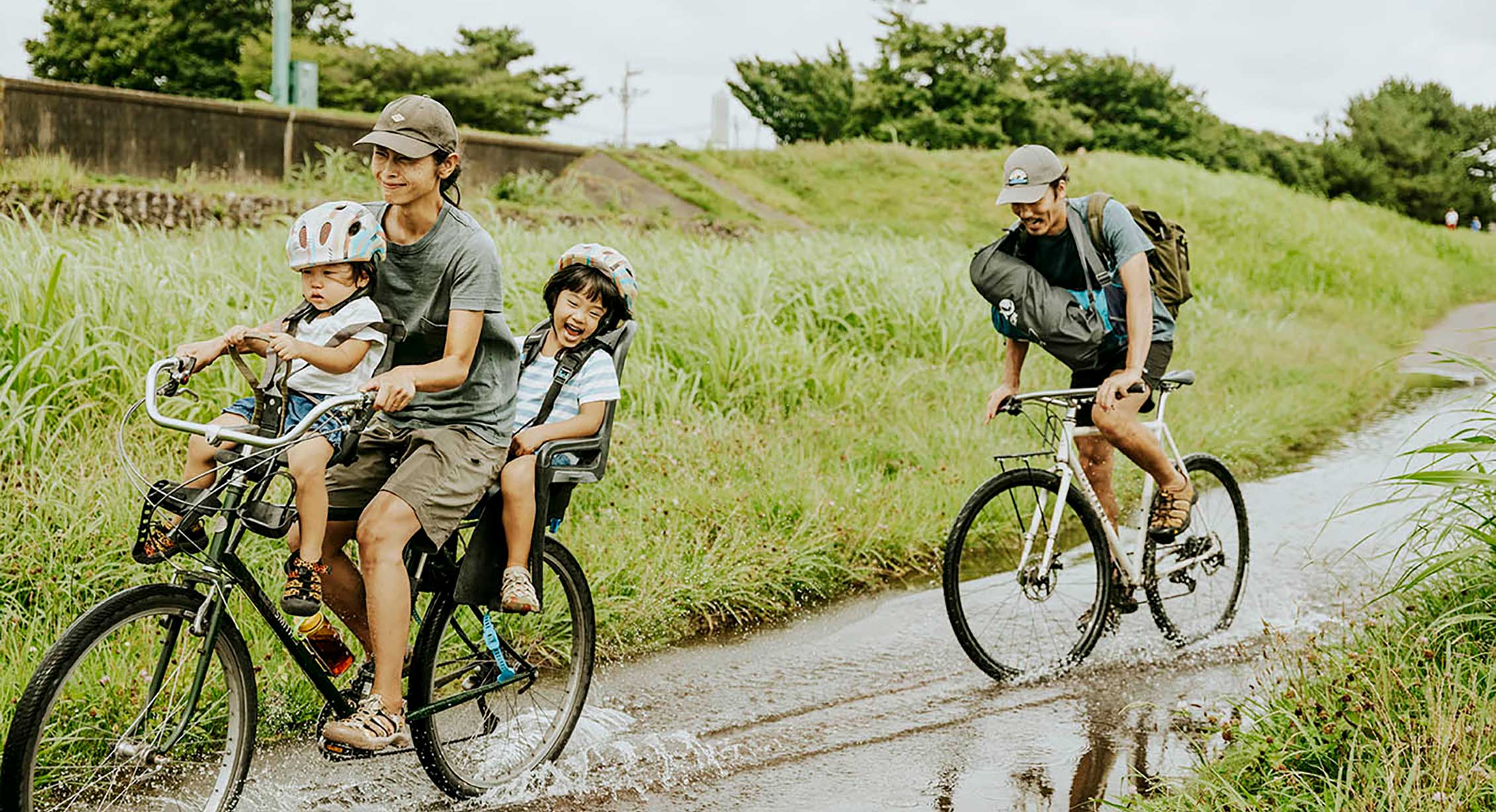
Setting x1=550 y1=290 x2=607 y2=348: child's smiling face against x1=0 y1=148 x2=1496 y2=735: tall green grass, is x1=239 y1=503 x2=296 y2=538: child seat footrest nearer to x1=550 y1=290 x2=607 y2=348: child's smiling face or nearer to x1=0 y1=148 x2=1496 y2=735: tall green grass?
x1=550 y1=290 x2=607 y2=348: child's smiling face

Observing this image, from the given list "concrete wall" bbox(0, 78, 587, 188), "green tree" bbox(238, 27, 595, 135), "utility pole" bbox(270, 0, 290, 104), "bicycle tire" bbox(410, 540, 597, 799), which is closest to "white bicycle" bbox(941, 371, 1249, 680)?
"bicycle tire" bbox(410, 540, 597, 799)

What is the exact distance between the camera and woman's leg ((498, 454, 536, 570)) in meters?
4.00

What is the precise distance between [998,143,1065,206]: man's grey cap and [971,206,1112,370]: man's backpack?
0.77 ft

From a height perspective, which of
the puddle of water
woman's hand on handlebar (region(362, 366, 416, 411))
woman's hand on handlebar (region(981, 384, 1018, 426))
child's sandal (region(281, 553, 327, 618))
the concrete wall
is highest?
the concrete wall

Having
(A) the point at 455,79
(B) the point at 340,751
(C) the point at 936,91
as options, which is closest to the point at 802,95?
(C) the point at 936,91

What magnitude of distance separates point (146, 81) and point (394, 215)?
34.6 meters

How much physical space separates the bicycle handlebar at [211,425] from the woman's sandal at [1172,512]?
11.7ft

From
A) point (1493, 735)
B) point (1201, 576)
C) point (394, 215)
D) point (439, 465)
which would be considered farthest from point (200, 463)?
point (1201, 576)

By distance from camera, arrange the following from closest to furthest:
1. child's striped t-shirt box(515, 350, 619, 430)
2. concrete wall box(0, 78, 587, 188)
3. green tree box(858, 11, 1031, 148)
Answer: child's striped t-shirt box(515, 350, 619, 430), concrete wall box(0, 78, 587, 188), green tree box(858, 11, 1031, 148)

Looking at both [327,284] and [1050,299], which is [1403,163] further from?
[327,284]

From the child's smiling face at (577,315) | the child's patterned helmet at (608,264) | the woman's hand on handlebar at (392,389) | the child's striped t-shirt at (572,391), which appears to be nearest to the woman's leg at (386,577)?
the woman's hand on handlebar at (392,389)

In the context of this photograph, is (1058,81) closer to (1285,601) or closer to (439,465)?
(1285,601)

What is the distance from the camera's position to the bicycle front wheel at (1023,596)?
5281mm

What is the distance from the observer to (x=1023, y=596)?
19.1 ft
